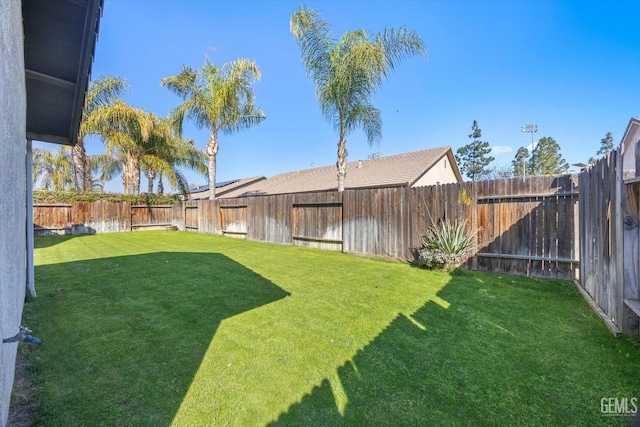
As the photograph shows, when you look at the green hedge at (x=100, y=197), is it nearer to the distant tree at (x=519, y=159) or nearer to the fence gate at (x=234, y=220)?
the fence gate at (x=234, y=220)

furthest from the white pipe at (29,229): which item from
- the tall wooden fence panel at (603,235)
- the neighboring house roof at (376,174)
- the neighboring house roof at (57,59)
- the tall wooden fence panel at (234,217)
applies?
the neighboring house roof at (376,174)

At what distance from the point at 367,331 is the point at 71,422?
263 centimetres

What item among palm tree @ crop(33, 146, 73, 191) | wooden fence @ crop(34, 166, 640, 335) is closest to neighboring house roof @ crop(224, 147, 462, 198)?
wooden fence @ crop(34, 166, 640, 335)

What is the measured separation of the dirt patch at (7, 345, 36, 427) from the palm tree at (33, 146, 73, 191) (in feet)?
91.2

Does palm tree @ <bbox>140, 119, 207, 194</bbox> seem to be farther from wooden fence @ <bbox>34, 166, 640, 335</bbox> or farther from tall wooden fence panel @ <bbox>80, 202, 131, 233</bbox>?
wooden fence @ <bbox>34, 166, 640, 335</bbox>

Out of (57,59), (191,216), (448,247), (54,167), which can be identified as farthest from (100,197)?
(448,247)

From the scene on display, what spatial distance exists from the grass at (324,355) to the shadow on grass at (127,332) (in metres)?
0.02

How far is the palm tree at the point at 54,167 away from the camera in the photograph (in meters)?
22.8

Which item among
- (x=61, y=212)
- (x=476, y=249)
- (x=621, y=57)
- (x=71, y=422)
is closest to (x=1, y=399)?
(x=71, y=422)

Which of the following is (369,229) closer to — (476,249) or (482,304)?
(476,249)

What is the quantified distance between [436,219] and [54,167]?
33.6 meters

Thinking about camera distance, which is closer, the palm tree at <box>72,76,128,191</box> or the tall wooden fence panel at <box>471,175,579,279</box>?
the tall wooden fence panel at <box>471,175,579,279</box>

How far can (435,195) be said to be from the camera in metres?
6.50

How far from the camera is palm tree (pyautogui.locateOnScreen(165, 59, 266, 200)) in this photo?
14.2m
